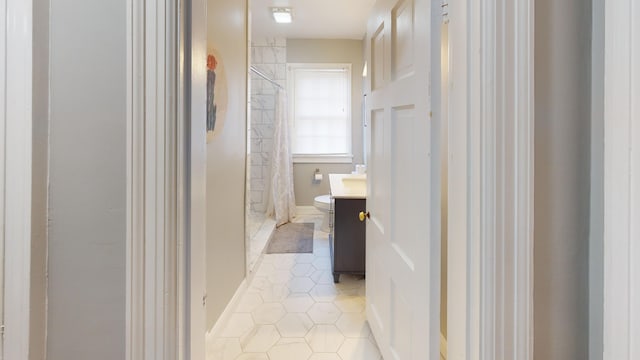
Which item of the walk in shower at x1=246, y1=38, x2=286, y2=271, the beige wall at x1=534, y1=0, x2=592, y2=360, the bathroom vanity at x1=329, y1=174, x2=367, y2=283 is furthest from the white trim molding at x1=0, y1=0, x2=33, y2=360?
the walk in shower at x1=246, y1=38, x2=286, y2=271

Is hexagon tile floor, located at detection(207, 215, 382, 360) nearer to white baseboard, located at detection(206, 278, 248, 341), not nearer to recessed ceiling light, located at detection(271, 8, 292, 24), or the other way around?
white baseboard, located at detection(206, 278, 248, 341)

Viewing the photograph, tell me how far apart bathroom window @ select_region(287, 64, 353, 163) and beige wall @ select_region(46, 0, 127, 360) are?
4440 millimetres

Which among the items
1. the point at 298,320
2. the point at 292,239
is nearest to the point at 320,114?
the point at 292,239

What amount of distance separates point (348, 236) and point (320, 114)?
280 centimetres

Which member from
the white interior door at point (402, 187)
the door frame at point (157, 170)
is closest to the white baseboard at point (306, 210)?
the white interior door at point (402, 187)

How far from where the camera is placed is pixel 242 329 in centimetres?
221

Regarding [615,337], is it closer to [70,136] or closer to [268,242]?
[70,136]

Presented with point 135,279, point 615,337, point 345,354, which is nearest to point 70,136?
point 135,279

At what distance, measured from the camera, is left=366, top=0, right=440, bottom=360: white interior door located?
3.67ft

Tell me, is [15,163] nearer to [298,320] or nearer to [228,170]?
[228,170]

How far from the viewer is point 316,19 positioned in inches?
169

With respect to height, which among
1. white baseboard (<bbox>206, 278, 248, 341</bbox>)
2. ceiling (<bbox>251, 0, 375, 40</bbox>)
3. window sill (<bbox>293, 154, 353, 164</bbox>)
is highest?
ceiling (<bbox>251, 0, 375, 40</bbox>)

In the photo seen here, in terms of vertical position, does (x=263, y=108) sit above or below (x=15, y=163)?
above

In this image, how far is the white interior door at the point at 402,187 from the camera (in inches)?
44.1
